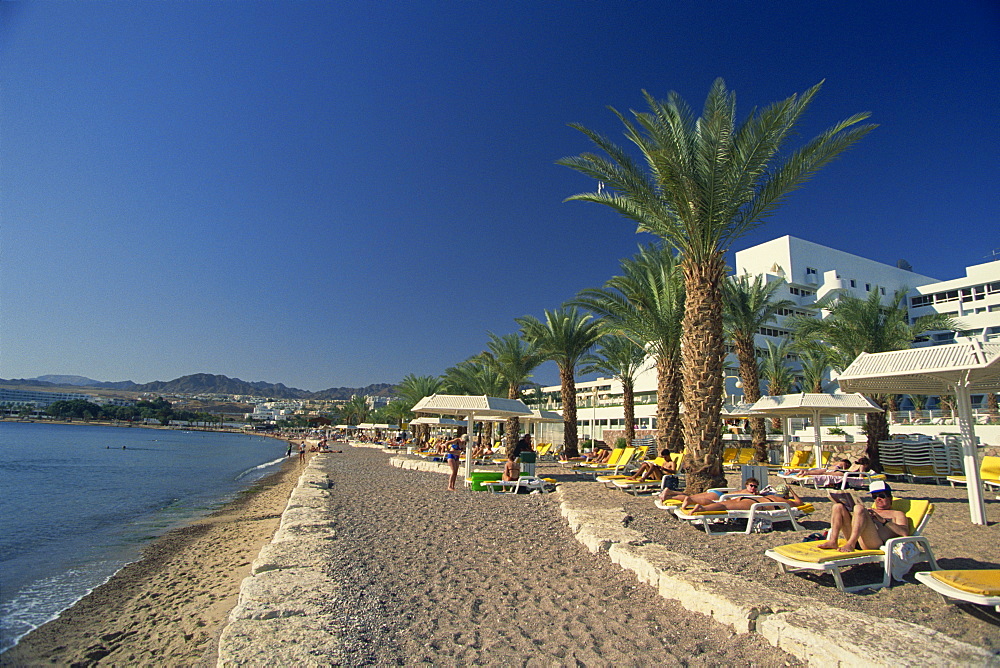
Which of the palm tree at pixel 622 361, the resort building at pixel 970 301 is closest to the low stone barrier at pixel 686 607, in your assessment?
the palm tree at pixel 622 361

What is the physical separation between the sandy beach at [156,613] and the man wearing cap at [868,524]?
547 cm

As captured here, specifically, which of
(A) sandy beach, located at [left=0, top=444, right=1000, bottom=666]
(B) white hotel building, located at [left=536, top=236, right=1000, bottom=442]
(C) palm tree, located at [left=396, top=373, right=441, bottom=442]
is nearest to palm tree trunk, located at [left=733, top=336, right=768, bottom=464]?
(A) sandy beach, located at [left=0, top=444, right=1000, bottom=666]

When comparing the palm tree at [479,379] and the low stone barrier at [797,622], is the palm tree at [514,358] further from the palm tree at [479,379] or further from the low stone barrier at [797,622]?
the low stone barrier at [797,622]

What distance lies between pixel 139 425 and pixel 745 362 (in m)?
180

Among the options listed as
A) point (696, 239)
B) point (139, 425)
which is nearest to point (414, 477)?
point (696, 239)

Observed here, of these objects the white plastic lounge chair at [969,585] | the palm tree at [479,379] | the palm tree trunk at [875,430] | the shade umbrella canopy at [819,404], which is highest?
the palm tree at [479,379]

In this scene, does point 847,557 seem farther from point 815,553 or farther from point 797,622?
point 797,622

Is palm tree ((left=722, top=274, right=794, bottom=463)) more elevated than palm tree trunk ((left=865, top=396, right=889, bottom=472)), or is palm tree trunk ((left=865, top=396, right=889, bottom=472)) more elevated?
palm tree ((left=722, top=274, right=794, bottom=463))

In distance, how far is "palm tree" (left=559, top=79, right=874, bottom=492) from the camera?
999cm

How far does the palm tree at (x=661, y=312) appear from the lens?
16562 mm

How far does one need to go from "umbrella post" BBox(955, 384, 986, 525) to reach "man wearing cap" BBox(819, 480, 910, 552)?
320cm

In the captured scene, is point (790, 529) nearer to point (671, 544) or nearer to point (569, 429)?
point (671, 544)

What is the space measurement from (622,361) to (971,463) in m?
18.3

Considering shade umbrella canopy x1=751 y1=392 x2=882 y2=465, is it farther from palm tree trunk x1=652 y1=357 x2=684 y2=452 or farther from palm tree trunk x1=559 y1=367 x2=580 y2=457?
palm tree trunk x1=559 y1=367 x2=580 y2=457
